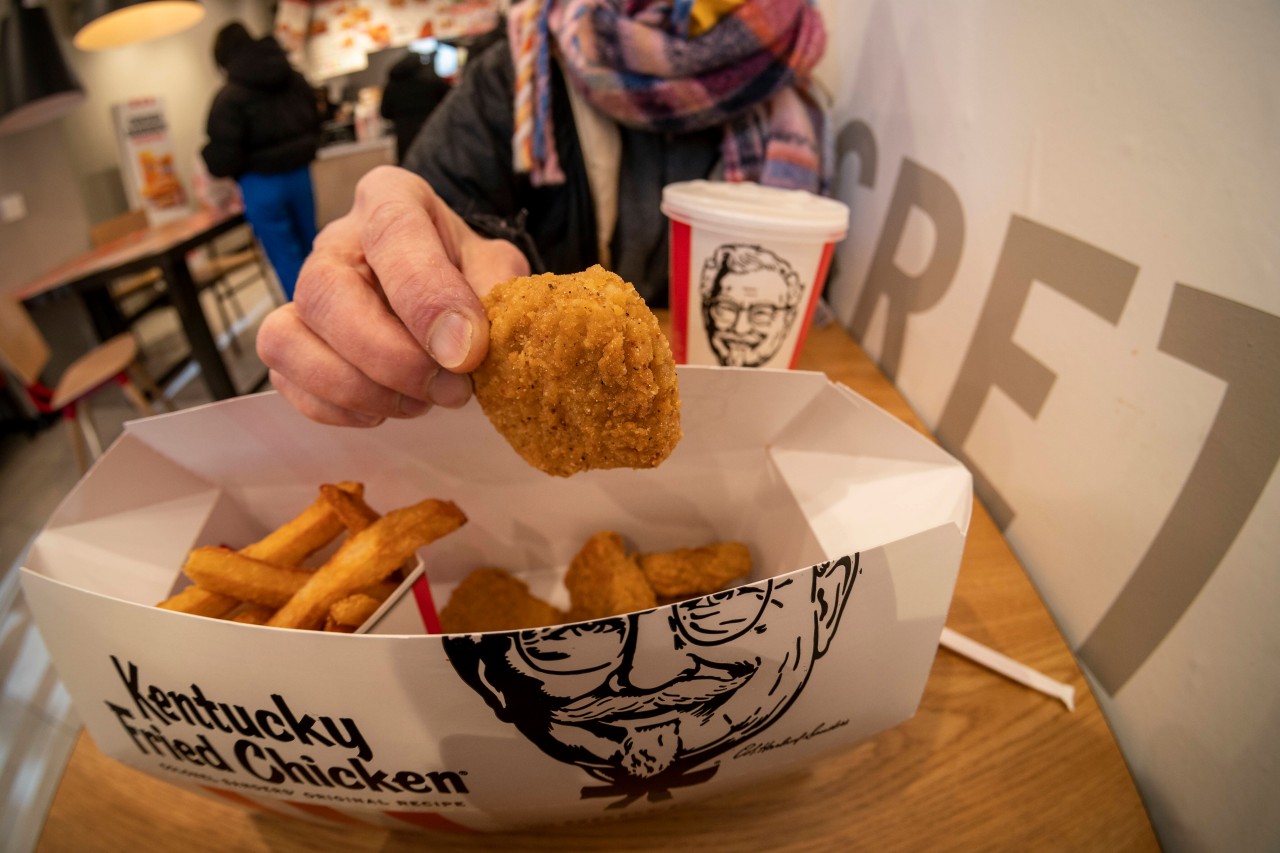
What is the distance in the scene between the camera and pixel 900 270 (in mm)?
1218

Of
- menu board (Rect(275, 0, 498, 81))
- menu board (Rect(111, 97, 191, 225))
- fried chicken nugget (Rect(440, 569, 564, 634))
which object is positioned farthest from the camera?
menu board (Rect(275, 0, 498, 81))

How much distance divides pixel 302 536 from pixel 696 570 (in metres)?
0.51

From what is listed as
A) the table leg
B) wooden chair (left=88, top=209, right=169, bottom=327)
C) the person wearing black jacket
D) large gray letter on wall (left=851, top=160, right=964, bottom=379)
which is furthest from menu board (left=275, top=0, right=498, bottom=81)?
large gray letter on wall (left=851, top=160, right=964, bottom=379)

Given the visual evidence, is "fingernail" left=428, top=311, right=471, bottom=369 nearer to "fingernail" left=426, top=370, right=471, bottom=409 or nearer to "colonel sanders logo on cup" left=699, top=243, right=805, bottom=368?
"fingernail" left=426, top=370, right=471, bottom=409

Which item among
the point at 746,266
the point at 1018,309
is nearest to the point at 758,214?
the point at 746,266

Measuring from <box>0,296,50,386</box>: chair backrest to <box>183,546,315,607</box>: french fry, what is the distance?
2.89 meters

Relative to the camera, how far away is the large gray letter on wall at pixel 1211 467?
0.54 meters

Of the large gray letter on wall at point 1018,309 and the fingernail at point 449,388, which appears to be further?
the large gray letter on wall at point 1018,309

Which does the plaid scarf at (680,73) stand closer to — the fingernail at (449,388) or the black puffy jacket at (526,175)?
the black puffy jacket at (526,175)

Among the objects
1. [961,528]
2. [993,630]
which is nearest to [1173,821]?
[993,630]

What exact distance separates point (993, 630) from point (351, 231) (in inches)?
39.8

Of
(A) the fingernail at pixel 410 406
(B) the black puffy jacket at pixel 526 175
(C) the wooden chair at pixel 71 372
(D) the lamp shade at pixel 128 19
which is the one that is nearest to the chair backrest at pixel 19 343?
(C) the wooden chair at pixel 71 372

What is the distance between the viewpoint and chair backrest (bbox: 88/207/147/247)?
3645 millimetres

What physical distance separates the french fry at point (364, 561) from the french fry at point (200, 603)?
55 millimetres
